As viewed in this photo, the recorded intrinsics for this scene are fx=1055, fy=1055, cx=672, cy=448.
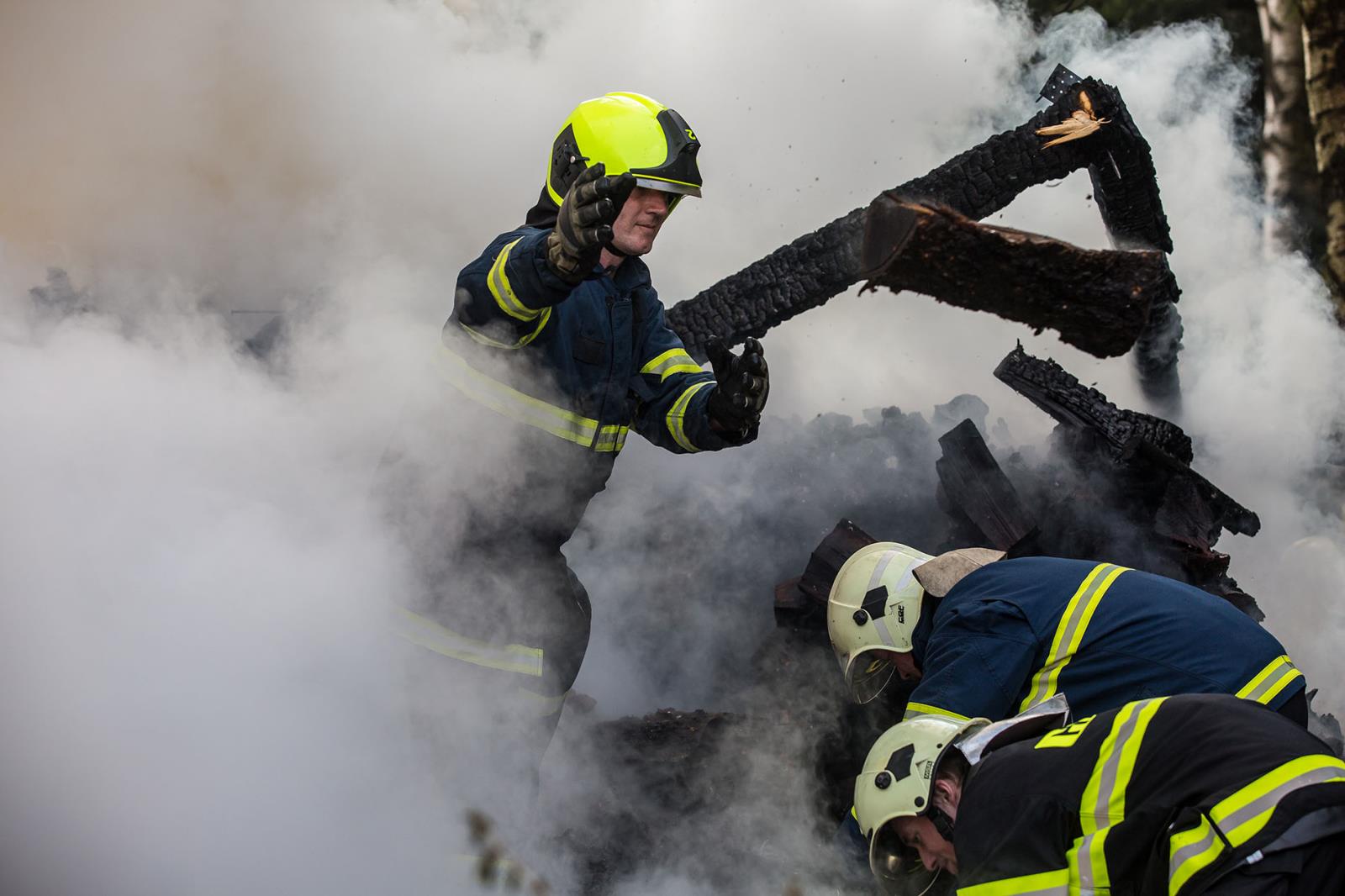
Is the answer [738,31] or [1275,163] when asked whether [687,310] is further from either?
[1275,163]

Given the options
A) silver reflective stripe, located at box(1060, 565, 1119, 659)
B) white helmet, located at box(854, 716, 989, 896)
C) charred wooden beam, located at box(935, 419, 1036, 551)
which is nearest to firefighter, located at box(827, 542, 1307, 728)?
silver reflective stripe, located at box(1060, 565, 1119, 659)

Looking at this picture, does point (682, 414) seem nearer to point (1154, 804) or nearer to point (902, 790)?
point (902, 790)

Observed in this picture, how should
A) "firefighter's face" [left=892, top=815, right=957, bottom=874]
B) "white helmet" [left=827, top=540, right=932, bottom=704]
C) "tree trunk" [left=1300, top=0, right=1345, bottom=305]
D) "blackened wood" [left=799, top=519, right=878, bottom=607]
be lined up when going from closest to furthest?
"firefighter's face" [left=892, top=815, right=957, bottom=874] → "white helmet" [left=827, top=540, right=932, bottom=704] → "blackened wood" [left=799, top=519, right=878, bottom=607] → "tree trunk" [left=1300, top=0, right=1345, bottom=305]

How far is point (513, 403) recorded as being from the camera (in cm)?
344

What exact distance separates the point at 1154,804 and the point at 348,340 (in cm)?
327

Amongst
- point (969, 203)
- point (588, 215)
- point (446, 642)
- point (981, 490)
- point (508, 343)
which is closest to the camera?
point (588, 215)

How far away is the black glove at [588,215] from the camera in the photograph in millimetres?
2699

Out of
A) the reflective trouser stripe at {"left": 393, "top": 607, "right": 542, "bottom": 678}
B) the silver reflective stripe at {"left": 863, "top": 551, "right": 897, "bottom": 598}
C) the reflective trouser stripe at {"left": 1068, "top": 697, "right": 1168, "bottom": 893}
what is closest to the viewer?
the reflective trouser stripe at {"left": 1068, "top": 697, "right": 1168, "bottom": 893}

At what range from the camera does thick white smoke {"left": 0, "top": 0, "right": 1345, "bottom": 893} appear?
302cm

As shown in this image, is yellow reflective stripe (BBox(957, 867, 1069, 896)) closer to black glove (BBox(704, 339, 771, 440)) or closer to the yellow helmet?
black glove (BBox(704, 339, 771, 440))

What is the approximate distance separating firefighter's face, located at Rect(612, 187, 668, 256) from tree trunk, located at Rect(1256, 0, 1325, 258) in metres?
5.38

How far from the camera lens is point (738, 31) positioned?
644cm

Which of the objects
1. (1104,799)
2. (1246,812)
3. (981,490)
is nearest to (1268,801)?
(1246,812)

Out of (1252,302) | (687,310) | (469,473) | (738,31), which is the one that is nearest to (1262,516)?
(1252,302)
